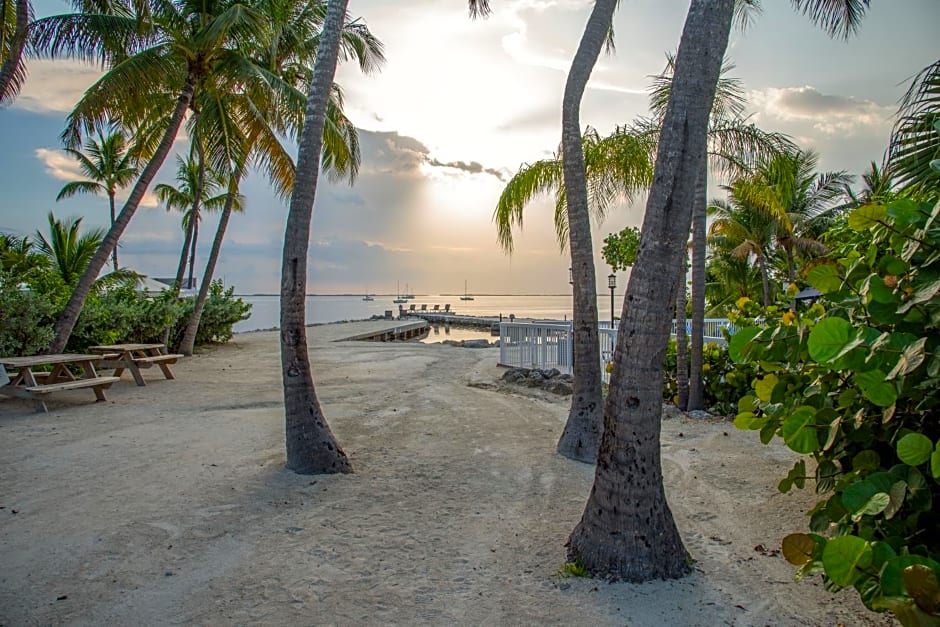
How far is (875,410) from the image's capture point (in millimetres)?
2699

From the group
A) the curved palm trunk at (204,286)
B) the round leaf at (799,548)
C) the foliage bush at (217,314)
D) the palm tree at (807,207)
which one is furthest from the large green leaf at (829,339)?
the palm tree at (807,207)

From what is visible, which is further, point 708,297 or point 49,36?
point 708,297

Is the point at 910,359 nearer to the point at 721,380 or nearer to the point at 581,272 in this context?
the point at 581,272

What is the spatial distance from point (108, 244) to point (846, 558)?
456 inches

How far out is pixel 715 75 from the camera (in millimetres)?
3332

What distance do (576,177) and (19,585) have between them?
569 cm

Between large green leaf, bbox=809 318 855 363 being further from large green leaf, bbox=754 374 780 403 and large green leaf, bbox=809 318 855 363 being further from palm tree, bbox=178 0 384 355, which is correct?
palm tree, bbox=178 0 384 355

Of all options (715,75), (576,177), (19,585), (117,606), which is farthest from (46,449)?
(715,75)

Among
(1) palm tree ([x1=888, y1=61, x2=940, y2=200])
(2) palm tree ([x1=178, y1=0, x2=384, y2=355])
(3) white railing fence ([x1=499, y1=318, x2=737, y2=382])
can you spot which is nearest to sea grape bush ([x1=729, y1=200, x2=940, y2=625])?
(1) palm tree ([x1=888, y1=61, x2=940, y2=200])

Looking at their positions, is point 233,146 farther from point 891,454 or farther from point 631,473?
point 891,454

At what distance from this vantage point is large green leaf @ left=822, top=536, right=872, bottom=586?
1.91 m

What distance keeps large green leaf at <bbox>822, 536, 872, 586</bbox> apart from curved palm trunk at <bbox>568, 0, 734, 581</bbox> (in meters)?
1.36

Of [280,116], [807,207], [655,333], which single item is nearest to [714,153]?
[655,333]

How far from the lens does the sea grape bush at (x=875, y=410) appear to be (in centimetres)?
195
